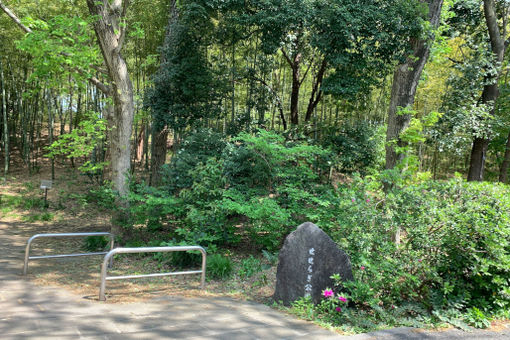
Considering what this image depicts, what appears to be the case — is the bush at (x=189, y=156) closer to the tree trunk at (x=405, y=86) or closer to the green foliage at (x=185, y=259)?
the green foliage at (x=185, y=259)

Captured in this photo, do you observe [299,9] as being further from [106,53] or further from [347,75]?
[106,53]

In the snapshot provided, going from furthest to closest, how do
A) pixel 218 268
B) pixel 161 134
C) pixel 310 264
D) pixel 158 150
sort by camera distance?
1. pixel 158 150
2. pixel 161 134
3. pixel 218 268
4. pixel 310 264

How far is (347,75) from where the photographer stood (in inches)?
299

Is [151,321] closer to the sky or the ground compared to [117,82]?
closer to the ground

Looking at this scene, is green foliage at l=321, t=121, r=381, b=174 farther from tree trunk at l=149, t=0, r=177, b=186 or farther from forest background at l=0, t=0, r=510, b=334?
tree trunk at l=149, t=0, r=177, b=186

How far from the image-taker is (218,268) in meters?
5.06

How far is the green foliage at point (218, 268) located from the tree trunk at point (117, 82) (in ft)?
8.39

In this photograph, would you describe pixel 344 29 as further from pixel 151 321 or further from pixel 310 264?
pixel 151 321

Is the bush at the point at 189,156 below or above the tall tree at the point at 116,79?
below

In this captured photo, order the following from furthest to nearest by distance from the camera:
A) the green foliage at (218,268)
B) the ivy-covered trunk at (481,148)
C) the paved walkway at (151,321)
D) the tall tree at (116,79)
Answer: the ivy-covered trunk at (481,148)
the tall tree at (116,79)
the green foliage at (218,268)
the paved walkway at (151,321)

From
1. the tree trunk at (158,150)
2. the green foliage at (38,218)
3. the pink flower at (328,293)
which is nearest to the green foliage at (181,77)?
the tree trunk at (158,150)

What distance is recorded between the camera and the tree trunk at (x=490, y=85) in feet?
32.1

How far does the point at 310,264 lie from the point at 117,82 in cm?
506

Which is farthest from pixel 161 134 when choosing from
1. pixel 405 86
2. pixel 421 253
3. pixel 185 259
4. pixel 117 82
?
pixel 421 253
